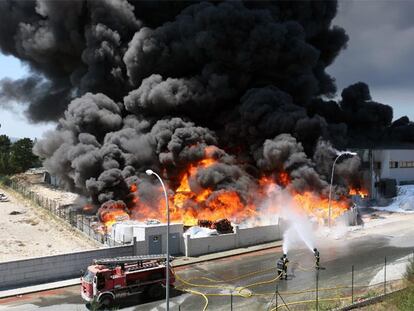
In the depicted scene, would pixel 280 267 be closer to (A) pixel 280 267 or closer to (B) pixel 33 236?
(A) pixel 280 267

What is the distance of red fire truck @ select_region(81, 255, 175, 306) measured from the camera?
22.0 metres

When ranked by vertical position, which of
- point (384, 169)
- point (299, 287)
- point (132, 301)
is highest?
point (384, 169)

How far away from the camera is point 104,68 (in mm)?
56500

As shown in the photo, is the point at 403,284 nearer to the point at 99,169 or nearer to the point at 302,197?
the point at 302,197

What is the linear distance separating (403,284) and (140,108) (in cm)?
3778

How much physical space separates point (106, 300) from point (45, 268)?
693 cm

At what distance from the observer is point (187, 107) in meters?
53.9

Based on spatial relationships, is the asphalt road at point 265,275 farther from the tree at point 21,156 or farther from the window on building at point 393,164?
the tree at point 21,156

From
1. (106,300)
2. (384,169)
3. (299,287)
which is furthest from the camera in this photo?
(384,169)

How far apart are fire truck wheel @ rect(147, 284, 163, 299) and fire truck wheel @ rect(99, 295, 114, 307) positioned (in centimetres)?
211

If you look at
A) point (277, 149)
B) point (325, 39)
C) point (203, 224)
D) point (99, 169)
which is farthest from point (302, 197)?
point (325, 39)

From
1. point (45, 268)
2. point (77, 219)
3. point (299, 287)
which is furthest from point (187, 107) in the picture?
point (299, 287)

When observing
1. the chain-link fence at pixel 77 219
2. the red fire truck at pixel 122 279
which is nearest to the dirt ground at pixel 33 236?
the chain-link fence at pixel 77 219

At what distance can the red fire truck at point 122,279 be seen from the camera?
2205 cm
